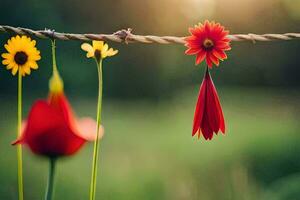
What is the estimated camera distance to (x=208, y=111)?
2.03ft

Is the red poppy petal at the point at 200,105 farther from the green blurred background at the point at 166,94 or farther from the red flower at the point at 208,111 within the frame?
the green blurred background at the point at 166,94

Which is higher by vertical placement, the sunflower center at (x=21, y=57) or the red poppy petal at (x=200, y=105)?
the sunflower center at (x=21, y=57)

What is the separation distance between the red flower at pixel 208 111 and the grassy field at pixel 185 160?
1.41 m

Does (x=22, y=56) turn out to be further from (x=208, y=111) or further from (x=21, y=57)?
(x=208, y=111)

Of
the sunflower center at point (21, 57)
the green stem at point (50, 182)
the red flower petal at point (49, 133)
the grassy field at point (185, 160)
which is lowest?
the grassy field at point (185, 160)

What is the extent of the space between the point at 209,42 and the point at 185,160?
2.91 metres

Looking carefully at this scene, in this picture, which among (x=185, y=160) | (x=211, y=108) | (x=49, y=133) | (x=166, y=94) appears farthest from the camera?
(x=166, y=94)

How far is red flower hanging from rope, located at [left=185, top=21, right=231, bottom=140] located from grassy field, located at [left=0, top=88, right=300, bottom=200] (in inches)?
55.3

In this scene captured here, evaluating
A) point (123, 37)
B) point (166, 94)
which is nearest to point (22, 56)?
point (123, 37)

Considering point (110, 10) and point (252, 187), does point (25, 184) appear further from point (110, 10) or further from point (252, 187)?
point (110, 10)

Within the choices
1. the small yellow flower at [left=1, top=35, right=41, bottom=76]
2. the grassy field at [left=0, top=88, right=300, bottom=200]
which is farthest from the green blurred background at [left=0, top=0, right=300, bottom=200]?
the small yellow flower at [left=1, top=35, right=41, bottom=76]

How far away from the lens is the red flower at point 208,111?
0.62 m

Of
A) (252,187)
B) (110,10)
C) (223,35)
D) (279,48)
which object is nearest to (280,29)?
(279,48)

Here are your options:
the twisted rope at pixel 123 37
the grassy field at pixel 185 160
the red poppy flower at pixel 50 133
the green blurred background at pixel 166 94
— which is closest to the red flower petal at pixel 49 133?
the red poppy flower at pixel 50 133
